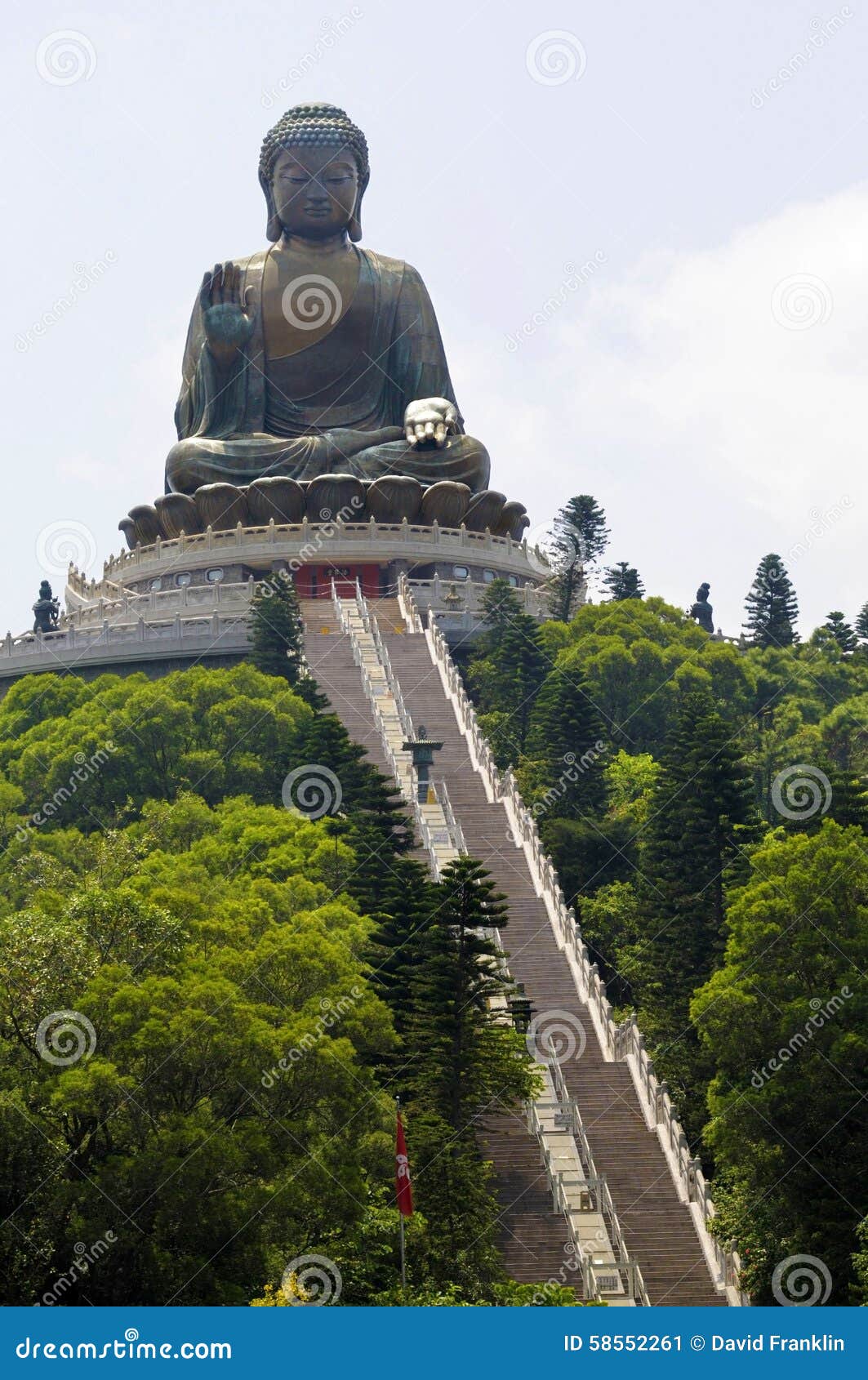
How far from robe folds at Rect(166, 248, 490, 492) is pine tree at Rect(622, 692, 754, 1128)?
723 inches

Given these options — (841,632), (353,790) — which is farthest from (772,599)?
(353,790)

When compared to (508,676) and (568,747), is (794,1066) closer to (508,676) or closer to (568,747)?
(568,747)

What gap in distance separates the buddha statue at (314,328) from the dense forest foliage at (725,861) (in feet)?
21.4

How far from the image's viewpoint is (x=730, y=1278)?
23734 mm

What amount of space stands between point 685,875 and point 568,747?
7.02 m

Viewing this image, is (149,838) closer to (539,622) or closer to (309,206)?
(539,622)

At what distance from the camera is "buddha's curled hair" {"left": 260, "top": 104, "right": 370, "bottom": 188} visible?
5162 centimetres

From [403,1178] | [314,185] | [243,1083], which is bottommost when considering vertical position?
[403,1178]

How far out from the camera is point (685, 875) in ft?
97.9

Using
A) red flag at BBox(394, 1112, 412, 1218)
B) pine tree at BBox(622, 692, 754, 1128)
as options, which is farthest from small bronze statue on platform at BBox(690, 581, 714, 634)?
red flag at BBox(394, 1112, 412, 1218)

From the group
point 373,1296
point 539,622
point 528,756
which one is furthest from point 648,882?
point 539,622

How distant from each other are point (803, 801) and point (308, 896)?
6.32 meters

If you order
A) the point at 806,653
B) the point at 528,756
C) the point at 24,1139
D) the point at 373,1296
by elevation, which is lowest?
the point at 373,1296

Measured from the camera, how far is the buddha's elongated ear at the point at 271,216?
52.6 meters
